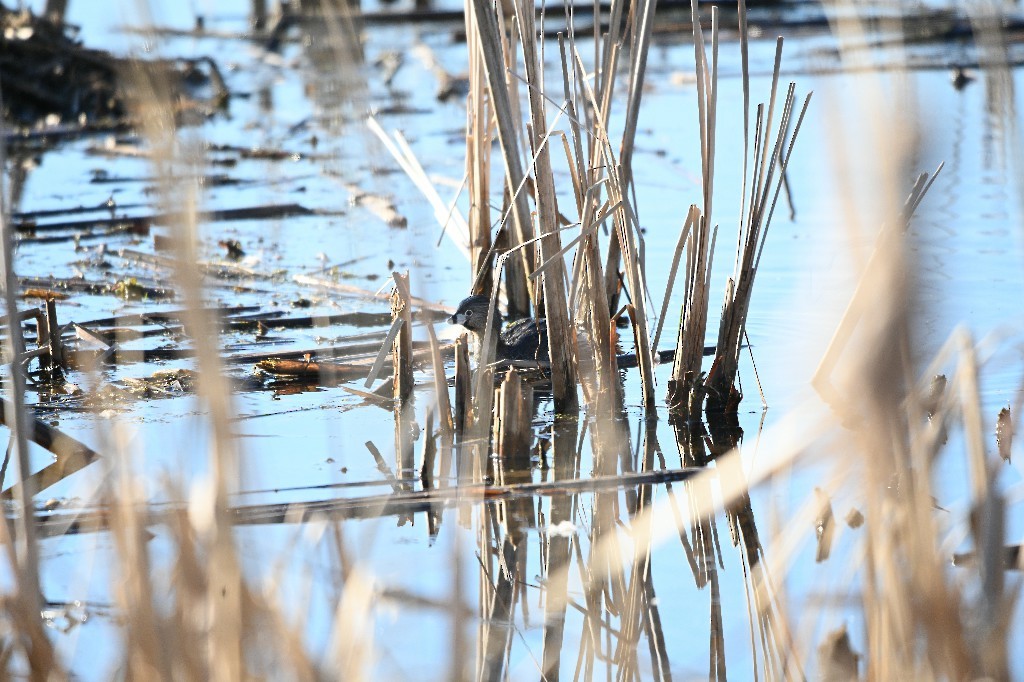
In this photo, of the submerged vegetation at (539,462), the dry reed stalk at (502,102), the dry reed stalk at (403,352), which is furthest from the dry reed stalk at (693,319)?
the dry reed stalk at (403,352)

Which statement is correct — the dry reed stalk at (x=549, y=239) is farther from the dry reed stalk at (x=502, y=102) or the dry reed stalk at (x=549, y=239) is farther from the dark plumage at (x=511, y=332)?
the dark plumage at (x=511, y=332)

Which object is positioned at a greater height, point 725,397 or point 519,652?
point 725,397

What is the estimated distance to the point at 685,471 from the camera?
3.98 meters

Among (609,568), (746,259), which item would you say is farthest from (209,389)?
(746,259)

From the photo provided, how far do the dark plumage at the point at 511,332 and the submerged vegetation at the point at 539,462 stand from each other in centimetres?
6

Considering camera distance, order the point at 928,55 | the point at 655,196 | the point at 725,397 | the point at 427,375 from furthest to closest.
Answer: the point at 928,55, the point at 655,196, the point at 427,375, the point at 725,397

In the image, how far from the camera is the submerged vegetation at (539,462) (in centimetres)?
221

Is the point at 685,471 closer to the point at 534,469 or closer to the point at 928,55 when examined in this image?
the point at 534,469

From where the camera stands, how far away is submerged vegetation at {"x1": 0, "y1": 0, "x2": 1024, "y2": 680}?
221cm

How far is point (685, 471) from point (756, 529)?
0.32 metres

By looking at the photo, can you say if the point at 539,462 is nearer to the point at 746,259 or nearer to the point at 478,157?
the point at 746,259

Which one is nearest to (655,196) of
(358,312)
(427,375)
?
(358,312)

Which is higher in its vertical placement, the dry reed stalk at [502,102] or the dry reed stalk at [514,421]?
the dry reed stalk at [502,102]

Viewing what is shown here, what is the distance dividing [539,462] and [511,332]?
148 cm
